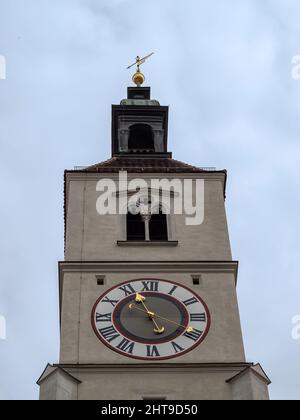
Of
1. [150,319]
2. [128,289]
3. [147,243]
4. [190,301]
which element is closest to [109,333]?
[150,319]

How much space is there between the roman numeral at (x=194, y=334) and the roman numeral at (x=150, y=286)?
176 centimetres

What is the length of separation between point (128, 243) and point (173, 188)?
3.53 metres

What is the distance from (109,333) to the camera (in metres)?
27.8

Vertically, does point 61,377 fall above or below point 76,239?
below

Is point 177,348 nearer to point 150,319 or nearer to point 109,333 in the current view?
point 150,319

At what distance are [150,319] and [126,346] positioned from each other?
1021 mm

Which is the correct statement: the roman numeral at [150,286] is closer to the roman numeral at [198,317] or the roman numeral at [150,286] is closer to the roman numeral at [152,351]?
the roman numeral at [198,317]

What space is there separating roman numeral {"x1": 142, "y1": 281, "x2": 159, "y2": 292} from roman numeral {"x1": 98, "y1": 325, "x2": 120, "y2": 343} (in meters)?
1.72
